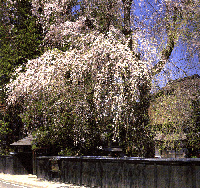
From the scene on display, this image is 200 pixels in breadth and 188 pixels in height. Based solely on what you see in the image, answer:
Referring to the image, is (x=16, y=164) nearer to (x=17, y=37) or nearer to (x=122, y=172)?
(x=17, y=37)

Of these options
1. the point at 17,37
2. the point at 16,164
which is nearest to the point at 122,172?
the point at 16,164

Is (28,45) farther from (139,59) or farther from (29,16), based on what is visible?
(139,59)

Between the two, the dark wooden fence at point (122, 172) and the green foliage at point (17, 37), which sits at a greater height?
the green foliage at point (17, 37)

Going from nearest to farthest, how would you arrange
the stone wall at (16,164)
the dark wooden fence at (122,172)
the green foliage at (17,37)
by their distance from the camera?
the dark wooden fence at (122,172) → the stone wall at (16,164) → the green foliage at (17,37)

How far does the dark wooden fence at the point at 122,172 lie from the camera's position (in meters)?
11.8

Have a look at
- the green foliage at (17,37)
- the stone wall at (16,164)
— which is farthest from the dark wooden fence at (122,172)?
the green foliage at (17,37)

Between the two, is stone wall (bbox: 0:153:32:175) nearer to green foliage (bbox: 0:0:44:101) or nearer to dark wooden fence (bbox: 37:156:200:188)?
green foliage (bbox: 0:0:44:101)

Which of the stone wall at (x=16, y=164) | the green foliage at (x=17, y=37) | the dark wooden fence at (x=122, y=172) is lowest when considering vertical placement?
the stone wall at (x=16, y=164)

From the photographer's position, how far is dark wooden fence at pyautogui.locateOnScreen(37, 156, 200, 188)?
11820mm

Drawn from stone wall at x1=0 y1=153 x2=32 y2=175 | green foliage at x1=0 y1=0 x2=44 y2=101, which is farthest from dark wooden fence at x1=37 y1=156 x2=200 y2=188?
green foliage at x1=0 y1=0 x2=44 y2=101

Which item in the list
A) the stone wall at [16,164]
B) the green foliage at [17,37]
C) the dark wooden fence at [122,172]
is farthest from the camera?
Answer: the green foliage at [17,37]

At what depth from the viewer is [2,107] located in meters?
25.7

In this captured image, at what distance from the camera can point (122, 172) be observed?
14.2 m

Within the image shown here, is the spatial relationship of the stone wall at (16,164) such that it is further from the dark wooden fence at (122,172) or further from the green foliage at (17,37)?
the dark wooden fence at (122,172)
